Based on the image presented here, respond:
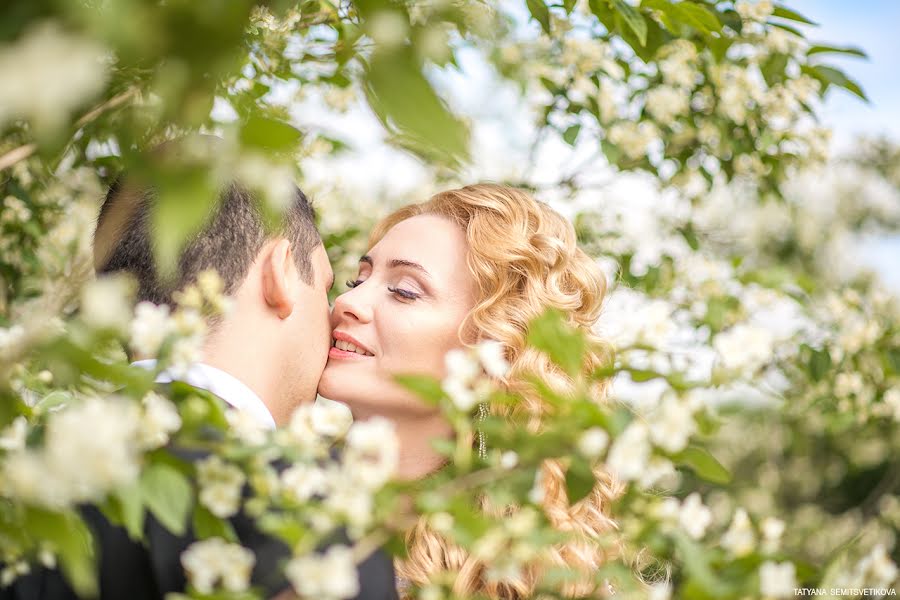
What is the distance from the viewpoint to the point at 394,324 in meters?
2.47

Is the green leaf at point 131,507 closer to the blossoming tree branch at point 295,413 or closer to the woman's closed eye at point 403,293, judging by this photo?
the blossoming tree branch at point 295,413

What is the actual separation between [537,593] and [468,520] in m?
0.35

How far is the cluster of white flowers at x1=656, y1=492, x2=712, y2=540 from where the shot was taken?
1033 mm

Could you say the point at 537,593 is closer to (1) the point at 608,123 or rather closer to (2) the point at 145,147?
(2) the point at 145,147

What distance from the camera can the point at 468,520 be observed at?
0.89m

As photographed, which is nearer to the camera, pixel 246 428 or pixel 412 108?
pixel 412 108

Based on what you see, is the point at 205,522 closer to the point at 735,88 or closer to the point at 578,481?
the point at 578,481

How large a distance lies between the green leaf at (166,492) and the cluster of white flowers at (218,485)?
45 mm

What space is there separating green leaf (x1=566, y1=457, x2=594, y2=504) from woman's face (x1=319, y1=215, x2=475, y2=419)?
1394 mm

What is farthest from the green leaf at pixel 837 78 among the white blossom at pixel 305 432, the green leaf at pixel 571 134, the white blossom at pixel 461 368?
the white blossom at pixel 305 432

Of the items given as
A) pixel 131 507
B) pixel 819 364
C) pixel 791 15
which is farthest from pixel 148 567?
pixel 819 364

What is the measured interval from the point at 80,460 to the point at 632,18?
1533 millimetres

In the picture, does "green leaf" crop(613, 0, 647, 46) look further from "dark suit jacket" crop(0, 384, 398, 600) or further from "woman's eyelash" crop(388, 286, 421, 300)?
"dark suit jacket" crop(0, 384, 398, 600)

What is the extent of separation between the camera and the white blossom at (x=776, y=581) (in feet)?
2.93
